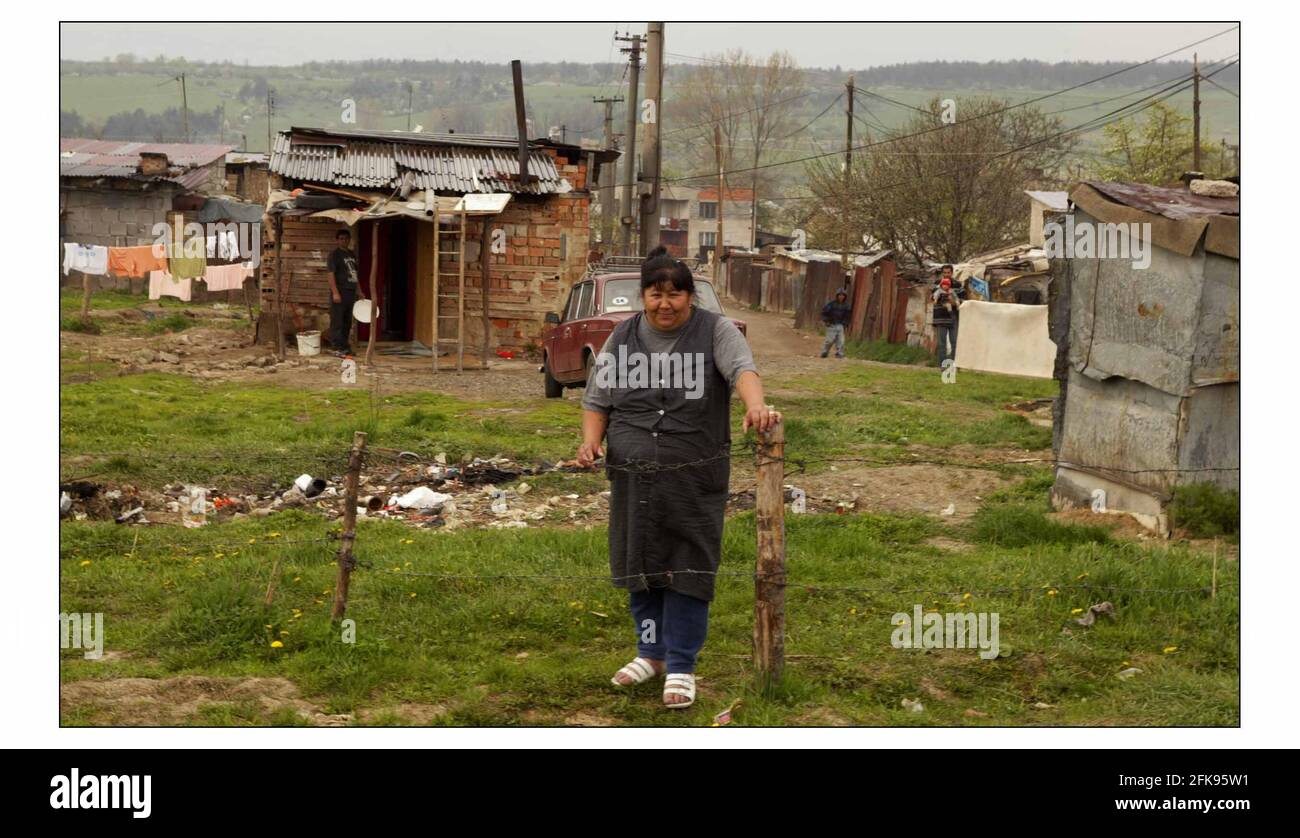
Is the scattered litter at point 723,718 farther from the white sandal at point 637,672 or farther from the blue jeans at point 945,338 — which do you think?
the blue jeans at point 945,338

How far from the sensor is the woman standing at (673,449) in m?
5.56

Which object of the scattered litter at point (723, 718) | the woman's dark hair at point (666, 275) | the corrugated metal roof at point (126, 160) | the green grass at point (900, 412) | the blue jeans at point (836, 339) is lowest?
the scattered litter at point (723, 718)

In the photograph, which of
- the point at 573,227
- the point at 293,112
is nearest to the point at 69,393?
the point at 573,227

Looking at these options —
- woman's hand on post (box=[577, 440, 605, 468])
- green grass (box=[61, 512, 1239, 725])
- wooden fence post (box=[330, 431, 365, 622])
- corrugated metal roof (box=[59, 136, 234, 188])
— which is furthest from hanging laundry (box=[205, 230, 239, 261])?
woman's hand on post (box=[577, 440, 605, 468])

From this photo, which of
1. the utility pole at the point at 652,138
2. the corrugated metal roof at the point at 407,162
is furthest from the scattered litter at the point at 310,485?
the utility pole at the point at 652,138

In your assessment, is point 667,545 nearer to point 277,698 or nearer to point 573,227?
point 277,698

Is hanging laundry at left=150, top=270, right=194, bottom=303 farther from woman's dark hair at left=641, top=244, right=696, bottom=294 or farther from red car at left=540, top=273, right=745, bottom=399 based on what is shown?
woman's dark hair at left=641, top=244, right=696, bottom=294

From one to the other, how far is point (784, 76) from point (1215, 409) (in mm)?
90249

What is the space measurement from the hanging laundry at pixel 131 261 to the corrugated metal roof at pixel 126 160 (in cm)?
636

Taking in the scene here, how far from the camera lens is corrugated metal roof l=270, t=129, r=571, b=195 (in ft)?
72.9

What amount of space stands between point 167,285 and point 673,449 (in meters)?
23.7

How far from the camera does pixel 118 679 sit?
5945mm

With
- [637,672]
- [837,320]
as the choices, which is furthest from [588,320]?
[637,672]

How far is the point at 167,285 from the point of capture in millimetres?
27047
